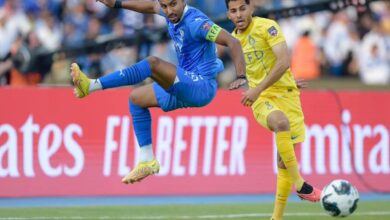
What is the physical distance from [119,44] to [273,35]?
326 inches

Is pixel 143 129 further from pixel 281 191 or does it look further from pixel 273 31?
pixel 273 31

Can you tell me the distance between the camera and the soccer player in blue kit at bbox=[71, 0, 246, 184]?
1091cm

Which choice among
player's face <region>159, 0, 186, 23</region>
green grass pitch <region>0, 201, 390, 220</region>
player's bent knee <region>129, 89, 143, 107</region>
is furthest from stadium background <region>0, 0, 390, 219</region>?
player's face <region>159, 0, 186, 23</region>

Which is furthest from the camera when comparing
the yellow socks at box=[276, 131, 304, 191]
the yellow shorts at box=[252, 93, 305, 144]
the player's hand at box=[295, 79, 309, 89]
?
the player's hand at box=[295, 79, 309, 89]

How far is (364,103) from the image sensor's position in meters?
17.6

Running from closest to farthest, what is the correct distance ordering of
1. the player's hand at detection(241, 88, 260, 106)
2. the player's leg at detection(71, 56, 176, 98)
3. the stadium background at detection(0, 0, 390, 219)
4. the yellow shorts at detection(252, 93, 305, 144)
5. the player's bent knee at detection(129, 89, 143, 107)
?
1. the player's leg at detection(71, 56, 176, 98)
2. the player's hand at detection(241, 88, 260, 106)
3. the player's bent knee at detection(129, 89, 143, 107)
4. the yellow shorts at detection(252, 93, 305, 144)
5. the stadium background at detection(0, 0, 390, 219)

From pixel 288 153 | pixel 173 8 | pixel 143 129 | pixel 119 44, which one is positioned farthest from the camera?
pixel 119 44

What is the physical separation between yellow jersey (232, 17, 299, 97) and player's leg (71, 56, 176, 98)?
1.58 meters

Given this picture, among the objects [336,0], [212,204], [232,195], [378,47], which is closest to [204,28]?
[212,204]

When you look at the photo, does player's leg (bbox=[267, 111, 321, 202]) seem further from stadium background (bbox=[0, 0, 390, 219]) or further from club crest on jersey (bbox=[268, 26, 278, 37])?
stadium background (bbox=[0, 0, 390, 219])

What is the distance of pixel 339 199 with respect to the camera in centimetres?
1145

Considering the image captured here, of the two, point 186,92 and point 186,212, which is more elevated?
point 186,92

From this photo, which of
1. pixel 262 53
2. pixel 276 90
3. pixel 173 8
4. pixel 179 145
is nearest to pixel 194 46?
pixel 173 8

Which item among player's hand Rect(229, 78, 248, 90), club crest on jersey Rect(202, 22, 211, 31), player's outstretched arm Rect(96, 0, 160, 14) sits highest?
player's outstretched arm Rect(96, 0, 160, 14)
